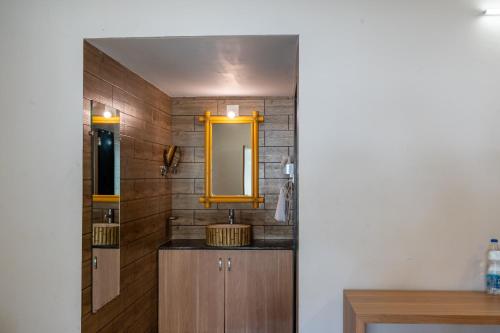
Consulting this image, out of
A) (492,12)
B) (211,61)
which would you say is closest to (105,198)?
(211,61)

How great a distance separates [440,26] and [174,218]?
105 inches

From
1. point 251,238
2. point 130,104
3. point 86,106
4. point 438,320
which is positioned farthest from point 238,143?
point 438,320

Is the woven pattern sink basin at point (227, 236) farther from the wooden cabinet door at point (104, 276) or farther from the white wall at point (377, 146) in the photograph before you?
the white wall at point (377, 146)

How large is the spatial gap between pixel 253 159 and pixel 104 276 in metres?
1.81

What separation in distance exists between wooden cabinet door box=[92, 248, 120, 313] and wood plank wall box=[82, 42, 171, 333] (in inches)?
2.0

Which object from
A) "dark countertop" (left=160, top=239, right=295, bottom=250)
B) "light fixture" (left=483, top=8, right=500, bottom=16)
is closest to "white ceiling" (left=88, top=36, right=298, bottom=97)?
"light fixture" (left=483, top=8, right=500, bottom=16)

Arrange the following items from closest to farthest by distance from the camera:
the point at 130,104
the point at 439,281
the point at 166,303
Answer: the point at 439,281
the point at 130,104
the point at 166,303

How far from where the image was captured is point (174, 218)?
3.80 metres

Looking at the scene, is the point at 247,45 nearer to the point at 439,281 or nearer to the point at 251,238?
the point at 439,281

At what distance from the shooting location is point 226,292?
3.37 metres

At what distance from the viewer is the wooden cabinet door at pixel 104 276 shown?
2.25 meters

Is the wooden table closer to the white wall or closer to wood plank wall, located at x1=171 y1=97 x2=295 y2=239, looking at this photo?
the white wall

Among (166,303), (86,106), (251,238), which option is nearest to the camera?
(86,106)

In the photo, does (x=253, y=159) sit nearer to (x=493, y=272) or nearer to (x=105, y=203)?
(x=105, y=203)
